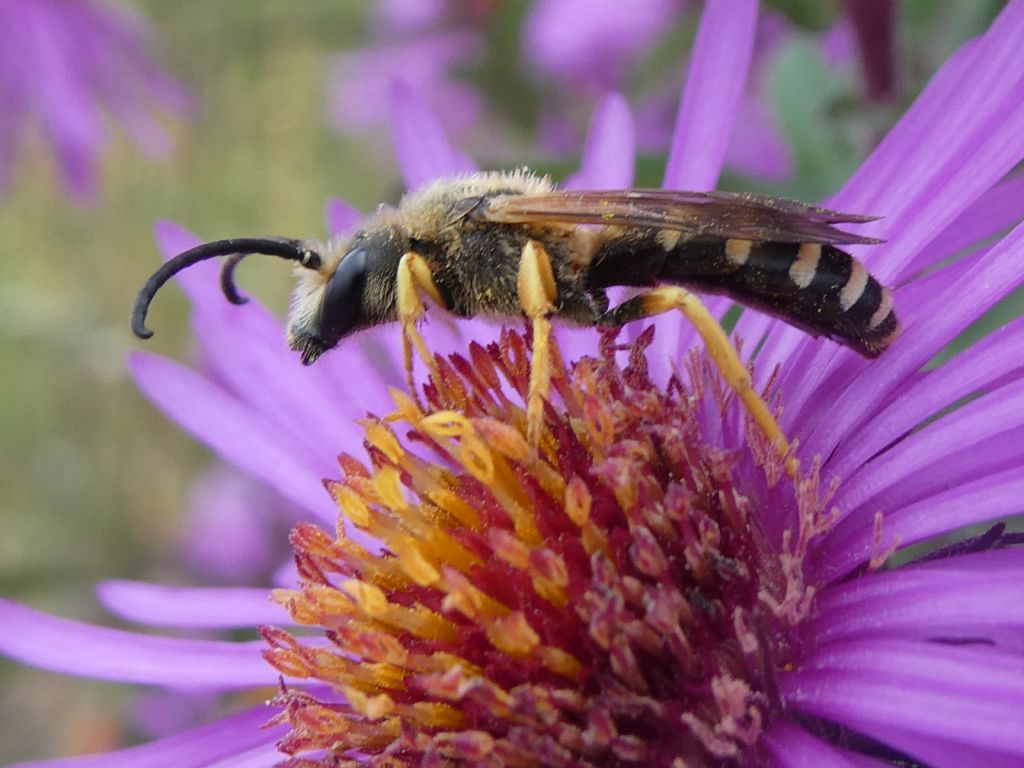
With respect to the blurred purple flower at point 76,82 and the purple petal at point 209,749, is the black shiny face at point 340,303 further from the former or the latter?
the blurred purple flower at point 76,82

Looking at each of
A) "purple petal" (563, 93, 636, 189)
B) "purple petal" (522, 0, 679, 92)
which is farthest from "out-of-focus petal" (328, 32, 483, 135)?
"purple petal" (563, 93, 636, 189)

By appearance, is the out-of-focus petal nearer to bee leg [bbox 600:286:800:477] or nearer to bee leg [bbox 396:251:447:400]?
bee leg [bbox 396:251:447:400]

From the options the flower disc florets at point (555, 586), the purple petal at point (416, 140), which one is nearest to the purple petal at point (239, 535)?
the purple petal at point (416, 140)

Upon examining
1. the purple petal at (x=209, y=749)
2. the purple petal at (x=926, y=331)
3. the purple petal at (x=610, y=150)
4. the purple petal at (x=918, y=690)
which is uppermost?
the purple petal at (x=610, y=150)

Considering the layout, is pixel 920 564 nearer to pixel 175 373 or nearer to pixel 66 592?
pixel 175 373

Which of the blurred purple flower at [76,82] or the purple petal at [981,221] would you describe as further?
the blurred purple flower at [76,82]

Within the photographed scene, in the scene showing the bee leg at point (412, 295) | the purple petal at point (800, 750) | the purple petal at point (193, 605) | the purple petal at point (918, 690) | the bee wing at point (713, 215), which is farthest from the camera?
Result: the purple petal at point (193, 605)

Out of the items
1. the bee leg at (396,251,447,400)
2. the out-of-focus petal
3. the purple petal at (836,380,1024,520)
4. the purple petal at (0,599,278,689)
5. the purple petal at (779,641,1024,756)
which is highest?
the out-of-focus petal
